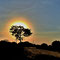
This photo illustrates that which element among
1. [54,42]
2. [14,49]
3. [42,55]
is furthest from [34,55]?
[54,42]

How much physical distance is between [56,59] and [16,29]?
9165 cm

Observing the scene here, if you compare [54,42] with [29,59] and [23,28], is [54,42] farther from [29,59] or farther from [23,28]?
[29,59]

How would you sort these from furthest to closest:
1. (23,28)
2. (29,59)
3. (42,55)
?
(23,28), (42,55), (29,59)

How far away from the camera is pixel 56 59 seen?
1599 inches

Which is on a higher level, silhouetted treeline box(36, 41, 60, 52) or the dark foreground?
silhouetted treeline box(36, 41, 60, 52)

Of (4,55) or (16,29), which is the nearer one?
(4,55)

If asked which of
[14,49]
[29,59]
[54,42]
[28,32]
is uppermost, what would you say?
[28,32]

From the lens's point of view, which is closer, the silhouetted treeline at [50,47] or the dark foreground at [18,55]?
the dark foreground at [18,55]

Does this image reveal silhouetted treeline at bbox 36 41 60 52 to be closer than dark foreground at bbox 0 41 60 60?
No

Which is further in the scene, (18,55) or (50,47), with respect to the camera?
(50,47)

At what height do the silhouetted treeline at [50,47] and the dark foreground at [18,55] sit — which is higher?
the silhouetted treeline at [50,47]

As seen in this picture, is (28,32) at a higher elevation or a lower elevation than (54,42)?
higher

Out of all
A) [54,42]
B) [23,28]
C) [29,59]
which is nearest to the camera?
[29,59]

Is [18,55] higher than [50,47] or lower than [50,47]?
lower
